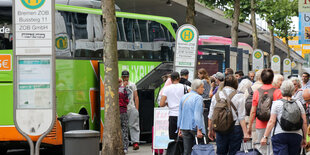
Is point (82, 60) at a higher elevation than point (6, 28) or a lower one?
lower

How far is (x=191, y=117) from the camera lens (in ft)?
34.6

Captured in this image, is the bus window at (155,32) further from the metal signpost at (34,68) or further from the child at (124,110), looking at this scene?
the metal signpost at (34,68)

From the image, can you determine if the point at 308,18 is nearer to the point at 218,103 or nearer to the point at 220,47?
the point at 220,47

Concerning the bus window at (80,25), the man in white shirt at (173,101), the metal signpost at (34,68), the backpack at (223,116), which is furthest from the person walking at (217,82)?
the metal signpost at (34,68)

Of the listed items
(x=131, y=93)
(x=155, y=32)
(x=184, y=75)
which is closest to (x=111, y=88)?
(x=184, y=75)

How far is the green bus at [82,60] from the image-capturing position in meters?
14.4

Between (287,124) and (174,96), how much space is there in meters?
3.36

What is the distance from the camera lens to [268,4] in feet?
132

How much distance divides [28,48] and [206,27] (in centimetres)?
4988

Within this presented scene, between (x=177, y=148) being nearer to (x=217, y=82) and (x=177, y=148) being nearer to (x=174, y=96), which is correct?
(x=174, y=96)

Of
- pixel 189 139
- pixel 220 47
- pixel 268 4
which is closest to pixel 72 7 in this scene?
pixel 189 139

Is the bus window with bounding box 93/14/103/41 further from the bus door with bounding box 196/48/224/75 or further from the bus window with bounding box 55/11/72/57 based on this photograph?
the bus door with bounding box 196/48/224/75

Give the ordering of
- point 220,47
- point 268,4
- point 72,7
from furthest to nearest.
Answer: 1. point 268,4
2. point 220,47
3. point 72,7

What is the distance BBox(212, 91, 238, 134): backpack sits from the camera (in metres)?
9.73
